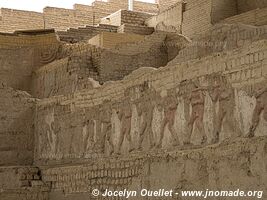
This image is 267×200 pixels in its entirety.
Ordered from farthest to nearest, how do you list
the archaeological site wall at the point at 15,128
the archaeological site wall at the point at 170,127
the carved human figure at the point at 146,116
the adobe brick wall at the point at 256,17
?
the adobe brick wall at the point at 256,17
the archaeological site wall at the point at 15,128
the carved human figure at the point at 146,116
the archaeological site wall at the point at 170,127

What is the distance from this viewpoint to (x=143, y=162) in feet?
26.5

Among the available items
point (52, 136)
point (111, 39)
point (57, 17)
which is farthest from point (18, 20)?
point (52, 136)

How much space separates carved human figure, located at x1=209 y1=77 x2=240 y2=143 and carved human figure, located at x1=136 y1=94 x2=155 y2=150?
4.70 ft

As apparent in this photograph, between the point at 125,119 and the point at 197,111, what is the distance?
1.90 m

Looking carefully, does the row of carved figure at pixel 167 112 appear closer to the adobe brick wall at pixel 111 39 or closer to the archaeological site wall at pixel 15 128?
the archaeological site wall at pixel 15 128

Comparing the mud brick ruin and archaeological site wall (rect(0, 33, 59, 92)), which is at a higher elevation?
archaeological site wall (rect(0, 33, 59, 92))

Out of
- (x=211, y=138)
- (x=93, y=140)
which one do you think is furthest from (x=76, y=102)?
(x=211, y=138)

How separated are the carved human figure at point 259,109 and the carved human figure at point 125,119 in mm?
2751

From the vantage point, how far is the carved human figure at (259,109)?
20.8ft

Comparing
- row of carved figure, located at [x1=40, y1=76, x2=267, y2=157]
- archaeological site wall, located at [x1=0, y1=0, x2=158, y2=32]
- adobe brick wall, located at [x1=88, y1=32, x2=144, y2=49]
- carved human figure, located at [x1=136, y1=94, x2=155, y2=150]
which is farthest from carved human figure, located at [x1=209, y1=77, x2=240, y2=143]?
archaeological site wall, located at [x1=0, y1=0, x2=158, y2=32]

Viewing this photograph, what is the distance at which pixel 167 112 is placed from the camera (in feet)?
26.3

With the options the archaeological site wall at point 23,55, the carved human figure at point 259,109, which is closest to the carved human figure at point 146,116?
the carved human figure at point 259,109

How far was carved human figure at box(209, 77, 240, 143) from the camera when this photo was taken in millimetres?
6852

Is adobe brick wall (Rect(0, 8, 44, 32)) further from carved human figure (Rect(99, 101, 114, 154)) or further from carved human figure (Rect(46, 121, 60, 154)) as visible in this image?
carved human figure (Rect(99, 101, 114, 154))
